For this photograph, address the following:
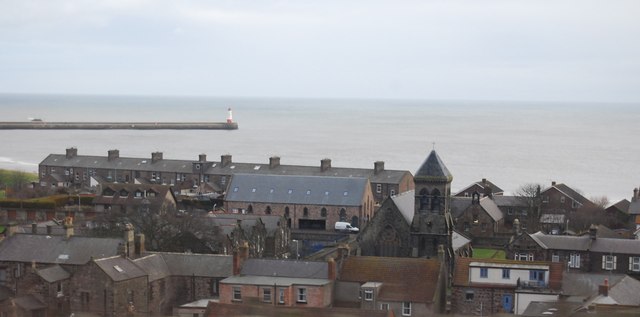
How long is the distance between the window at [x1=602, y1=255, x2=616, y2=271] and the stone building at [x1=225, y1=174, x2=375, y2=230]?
61.4 feet

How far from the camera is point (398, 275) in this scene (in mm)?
29359

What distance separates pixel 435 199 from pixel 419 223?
3.38 feet

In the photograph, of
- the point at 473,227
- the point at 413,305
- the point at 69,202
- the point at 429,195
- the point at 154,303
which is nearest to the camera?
the point at 413,305

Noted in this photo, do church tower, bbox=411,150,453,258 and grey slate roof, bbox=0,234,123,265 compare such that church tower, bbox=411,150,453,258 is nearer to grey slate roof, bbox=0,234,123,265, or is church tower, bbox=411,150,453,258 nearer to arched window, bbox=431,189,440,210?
arched window, bbox=431,189,440,210

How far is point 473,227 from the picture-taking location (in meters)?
49.7

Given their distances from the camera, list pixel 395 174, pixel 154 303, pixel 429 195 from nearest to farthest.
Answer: pixel 154 303, pixel 429 195, pixel 395 174

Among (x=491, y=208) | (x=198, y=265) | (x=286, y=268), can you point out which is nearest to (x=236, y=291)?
(x=286, y=268)

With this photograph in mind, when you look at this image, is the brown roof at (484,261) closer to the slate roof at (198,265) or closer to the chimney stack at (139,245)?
the slate roof at (198,265)

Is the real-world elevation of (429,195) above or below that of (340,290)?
above

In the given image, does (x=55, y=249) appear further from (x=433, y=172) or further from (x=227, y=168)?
(x=227, y=168)

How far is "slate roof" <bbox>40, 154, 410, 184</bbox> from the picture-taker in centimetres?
6188

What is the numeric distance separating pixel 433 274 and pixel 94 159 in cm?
4480

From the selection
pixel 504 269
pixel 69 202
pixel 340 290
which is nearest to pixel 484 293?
pixel 504 269

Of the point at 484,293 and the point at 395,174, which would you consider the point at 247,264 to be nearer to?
the point at 484,293
